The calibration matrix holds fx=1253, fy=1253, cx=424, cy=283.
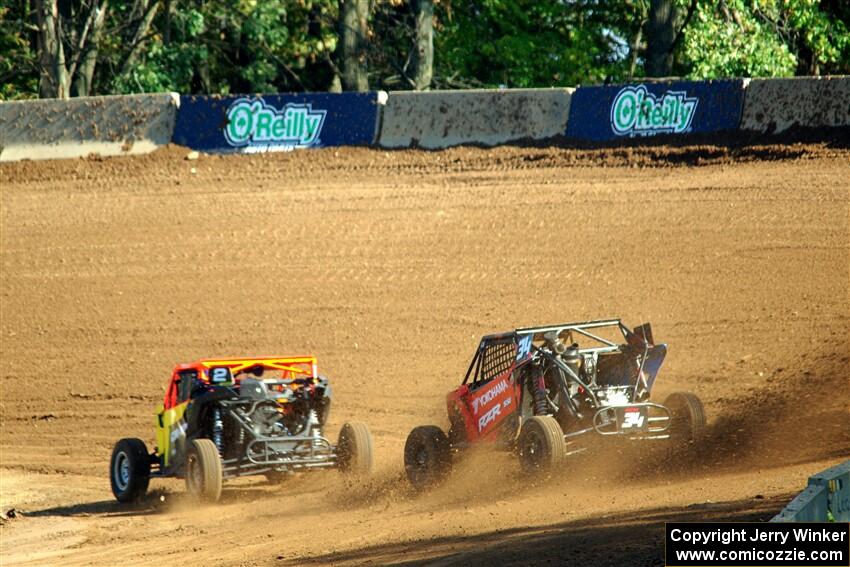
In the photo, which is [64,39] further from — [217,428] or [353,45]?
[217,428]

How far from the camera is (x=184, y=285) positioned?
19359 mm

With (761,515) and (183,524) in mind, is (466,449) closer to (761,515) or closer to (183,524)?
(183,524)

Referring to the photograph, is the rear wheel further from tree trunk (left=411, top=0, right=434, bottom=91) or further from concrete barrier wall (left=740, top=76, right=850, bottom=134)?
tree trunk (left=411, top=0, right=434, bottom=91)

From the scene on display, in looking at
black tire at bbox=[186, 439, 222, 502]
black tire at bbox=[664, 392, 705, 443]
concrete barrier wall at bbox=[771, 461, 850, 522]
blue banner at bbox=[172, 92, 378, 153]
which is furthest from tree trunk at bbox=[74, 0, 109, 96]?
concrete barrier wall at bbox=[771, 461, 850, 522]

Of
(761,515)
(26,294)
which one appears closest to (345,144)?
(26,294)

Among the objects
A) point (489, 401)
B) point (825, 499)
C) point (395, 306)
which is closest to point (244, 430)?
point (489, 401)

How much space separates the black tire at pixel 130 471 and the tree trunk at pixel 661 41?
1683 cm

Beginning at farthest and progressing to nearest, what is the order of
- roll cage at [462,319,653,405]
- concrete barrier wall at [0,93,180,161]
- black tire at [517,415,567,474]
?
1. concrete barrier wall at [0,93,180,161]
2. roll cage at [462,319,653,405]
3. black tire at [517,415,567,474]

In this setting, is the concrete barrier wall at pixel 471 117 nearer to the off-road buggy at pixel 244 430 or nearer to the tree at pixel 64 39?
the tree at pixel 64 39

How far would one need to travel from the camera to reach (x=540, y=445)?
11.0 meters

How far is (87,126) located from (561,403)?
1405cm

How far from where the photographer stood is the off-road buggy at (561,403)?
11.3m

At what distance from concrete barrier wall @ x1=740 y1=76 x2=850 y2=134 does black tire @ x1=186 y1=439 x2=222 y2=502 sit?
39.8 feet

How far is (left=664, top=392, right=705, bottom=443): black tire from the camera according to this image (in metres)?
11.7
